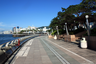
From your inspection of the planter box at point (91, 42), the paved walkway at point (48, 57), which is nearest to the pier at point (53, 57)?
the paved walkway at point (48, 57)

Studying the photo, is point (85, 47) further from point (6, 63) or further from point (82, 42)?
point (6, 63)

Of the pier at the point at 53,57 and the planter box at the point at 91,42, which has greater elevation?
the planter box at the point at 91,42

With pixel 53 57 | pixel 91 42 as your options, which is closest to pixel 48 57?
pixel 53 57

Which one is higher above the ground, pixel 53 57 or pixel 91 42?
pixel 91 42

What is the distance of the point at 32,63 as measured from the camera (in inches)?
222

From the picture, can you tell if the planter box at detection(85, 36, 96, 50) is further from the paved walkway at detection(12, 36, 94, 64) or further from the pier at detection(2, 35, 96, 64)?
the paved walkway at detection(12, 36, 94, 64)

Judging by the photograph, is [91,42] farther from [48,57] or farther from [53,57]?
[48,57]

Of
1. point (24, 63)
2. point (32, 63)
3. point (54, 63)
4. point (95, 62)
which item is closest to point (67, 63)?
point (54, 63)

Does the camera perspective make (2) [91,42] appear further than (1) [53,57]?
Yes

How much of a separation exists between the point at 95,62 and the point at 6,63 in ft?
16.5

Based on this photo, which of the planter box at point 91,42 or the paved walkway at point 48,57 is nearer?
the paved walkway at point 48,57

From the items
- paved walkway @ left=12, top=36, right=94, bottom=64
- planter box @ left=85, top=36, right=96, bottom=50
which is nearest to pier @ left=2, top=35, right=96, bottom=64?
paved walkway @ left=12, top=36, right=94, bottom=64

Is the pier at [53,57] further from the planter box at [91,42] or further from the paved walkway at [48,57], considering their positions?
the planter box at [91,42]

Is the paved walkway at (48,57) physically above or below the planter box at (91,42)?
below
